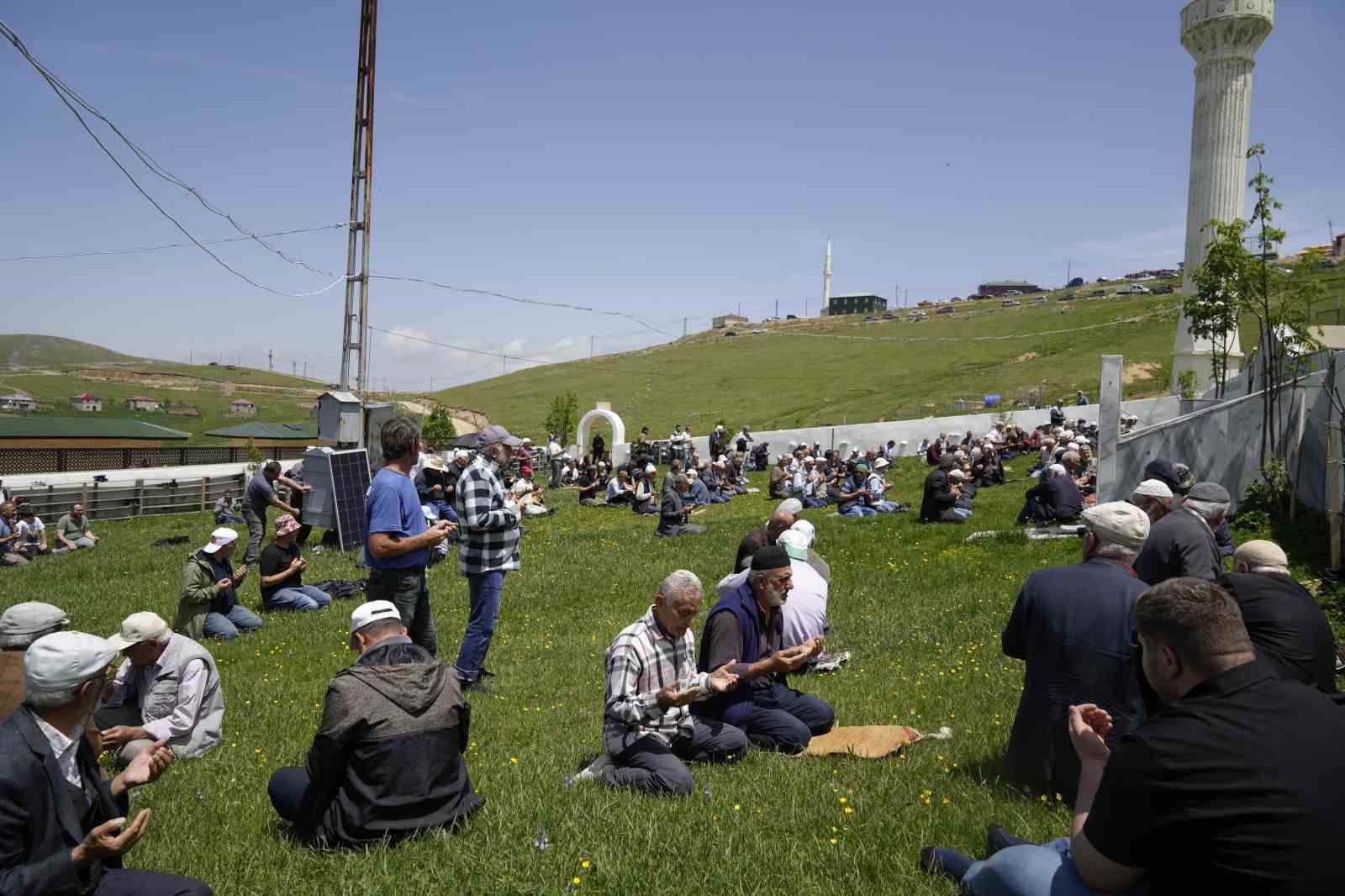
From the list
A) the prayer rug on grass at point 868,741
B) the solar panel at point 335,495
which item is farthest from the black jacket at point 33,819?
the solar panel at point 335,495

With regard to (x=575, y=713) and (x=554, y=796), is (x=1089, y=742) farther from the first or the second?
(x=575, y=713)

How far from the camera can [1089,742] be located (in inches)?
142

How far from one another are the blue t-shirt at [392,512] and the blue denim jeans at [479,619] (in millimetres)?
644

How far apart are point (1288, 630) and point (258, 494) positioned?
14.8m

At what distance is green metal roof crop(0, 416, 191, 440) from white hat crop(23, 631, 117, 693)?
58594 millimetres

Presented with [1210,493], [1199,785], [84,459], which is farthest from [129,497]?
[1199,785]

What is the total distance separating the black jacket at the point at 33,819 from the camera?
121 inches

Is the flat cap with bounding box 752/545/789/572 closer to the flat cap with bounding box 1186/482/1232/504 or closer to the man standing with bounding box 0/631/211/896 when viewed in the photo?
the flat cap with bounding box 1186/482/1232/504

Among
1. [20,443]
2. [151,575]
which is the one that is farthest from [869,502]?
[20,443]

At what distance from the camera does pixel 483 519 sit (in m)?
7.60

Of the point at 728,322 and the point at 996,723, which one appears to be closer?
the point at 996,723

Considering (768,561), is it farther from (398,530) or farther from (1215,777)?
(1215,777)

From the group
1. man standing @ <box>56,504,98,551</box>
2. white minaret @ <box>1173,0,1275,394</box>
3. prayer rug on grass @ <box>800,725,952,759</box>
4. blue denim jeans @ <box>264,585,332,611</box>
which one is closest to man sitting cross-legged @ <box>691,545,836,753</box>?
prayer rug on grass @ <box>800,725,952,759</box>

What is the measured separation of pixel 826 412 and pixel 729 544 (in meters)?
57.5
